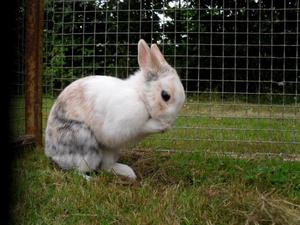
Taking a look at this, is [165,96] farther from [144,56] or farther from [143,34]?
[143,34]

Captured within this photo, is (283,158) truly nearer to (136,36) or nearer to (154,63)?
(154,63)

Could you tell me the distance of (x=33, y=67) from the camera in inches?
170

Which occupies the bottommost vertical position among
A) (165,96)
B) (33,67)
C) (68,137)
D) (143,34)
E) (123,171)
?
(123,171)

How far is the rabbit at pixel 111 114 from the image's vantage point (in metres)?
3.20

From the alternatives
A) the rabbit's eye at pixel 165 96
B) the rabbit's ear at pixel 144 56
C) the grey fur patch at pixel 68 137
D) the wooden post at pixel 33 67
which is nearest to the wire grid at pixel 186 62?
the wooden post at pixel 33 67

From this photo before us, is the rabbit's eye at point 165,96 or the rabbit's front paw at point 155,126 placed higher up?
the rabbit's eye at point 165,96

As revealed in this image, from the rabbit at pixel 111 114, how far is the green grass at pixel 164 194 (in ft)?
0.50

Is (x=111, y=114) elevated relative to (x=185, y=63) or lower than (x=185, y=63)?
lower

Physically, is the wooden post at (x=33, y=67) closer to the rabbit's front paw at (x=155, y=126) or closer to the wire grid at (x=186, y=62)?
the wire grid at (x=186, y=62)

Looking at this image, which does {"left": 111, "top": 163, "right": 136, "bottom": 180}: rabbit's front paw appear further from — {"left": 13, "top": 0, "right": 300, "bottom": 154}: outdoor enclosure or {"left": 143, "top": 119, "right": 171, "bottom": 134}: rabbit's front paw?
{"left": 13, "top": 0, "right": 300, "bottom": 154}: outdoor enclosure

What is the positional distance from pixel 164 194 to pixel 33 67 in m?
1.96

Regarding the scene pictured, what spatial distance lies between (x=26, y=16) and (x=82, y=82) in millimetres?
1018

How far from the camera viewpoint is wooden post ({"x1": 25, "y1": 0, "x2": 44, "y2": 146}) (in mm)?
4301

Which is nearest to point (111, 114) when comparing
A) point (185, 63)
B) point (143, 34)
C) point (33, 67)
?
point (33, 67)
